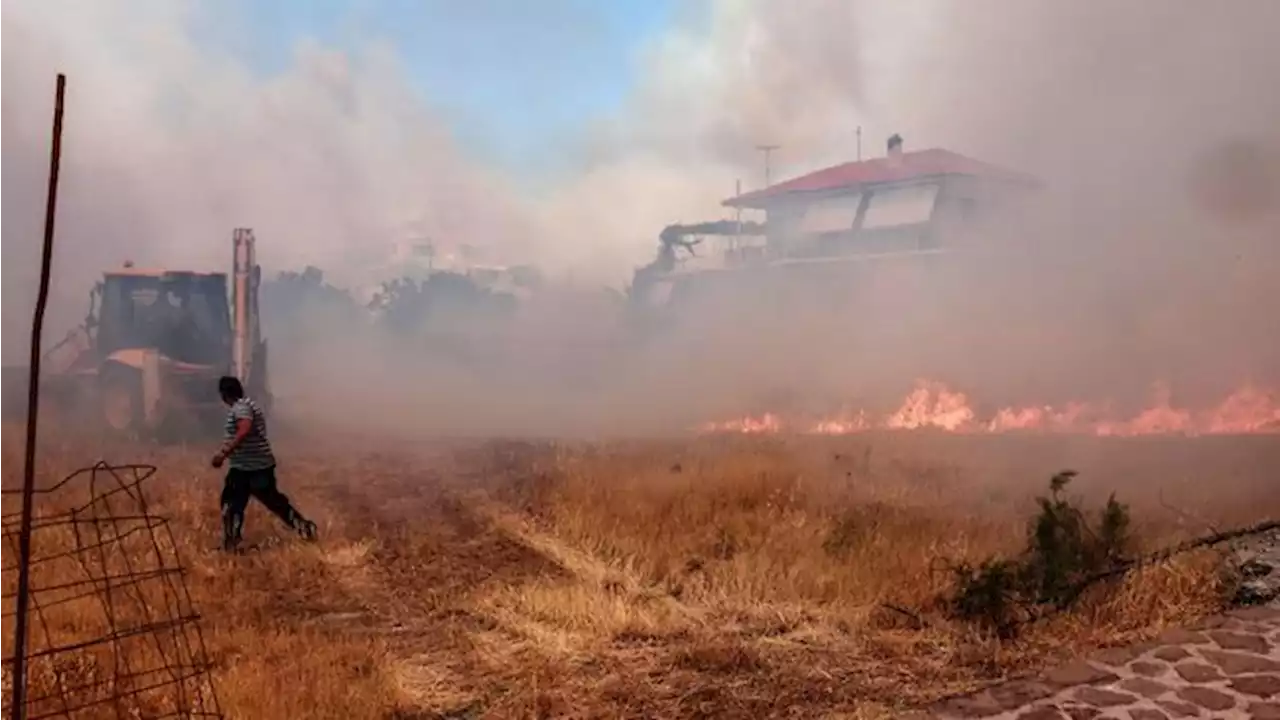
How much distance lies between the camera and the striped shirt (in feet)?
28.7

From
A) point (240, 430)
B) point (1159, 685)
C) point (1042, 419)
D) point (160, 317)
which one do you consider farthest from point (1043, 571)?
point (160, 317)

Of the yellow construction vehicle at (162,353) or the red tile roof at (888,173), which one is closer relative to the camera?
the yellow construction vehicle at (162,353)

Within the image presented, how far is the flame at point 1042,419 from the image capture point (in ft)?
46.2

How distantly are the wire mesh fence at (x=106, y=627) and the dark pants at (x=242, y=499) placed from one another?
0.48 metres

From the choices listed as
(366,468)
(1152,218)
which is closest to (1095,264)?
(1152,218)

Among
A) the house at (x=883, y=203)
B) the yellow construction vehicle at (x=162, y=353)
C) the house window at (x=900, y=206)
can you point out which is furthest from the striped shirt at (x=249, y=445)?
the house window at (x=900, y=206)

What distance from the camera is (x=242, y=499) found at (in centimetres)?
866

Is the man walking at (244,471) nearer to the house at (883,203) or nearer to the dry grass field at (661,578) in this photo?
the dry grass field at (661,578)

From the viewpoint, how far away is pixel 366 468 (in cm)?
1352

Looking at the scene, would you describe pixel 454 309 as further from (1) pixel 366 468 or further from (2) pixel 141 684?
(2) pixel 141 684

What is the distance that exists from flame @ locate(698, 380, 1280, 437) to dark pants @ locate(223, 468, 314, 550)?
9093 mm

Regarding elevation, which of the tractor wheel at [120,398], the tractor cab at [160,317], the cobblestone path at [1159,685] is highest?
the tractor cab at [160,317]

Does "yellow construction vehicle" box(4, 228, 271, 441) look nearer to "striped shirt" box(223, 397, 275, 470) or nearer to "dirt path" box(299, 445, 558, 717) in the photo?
"dirt path" box(299, 445, 558, 717)

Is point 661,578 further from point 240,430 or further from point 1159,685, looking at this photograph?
point 240,430
